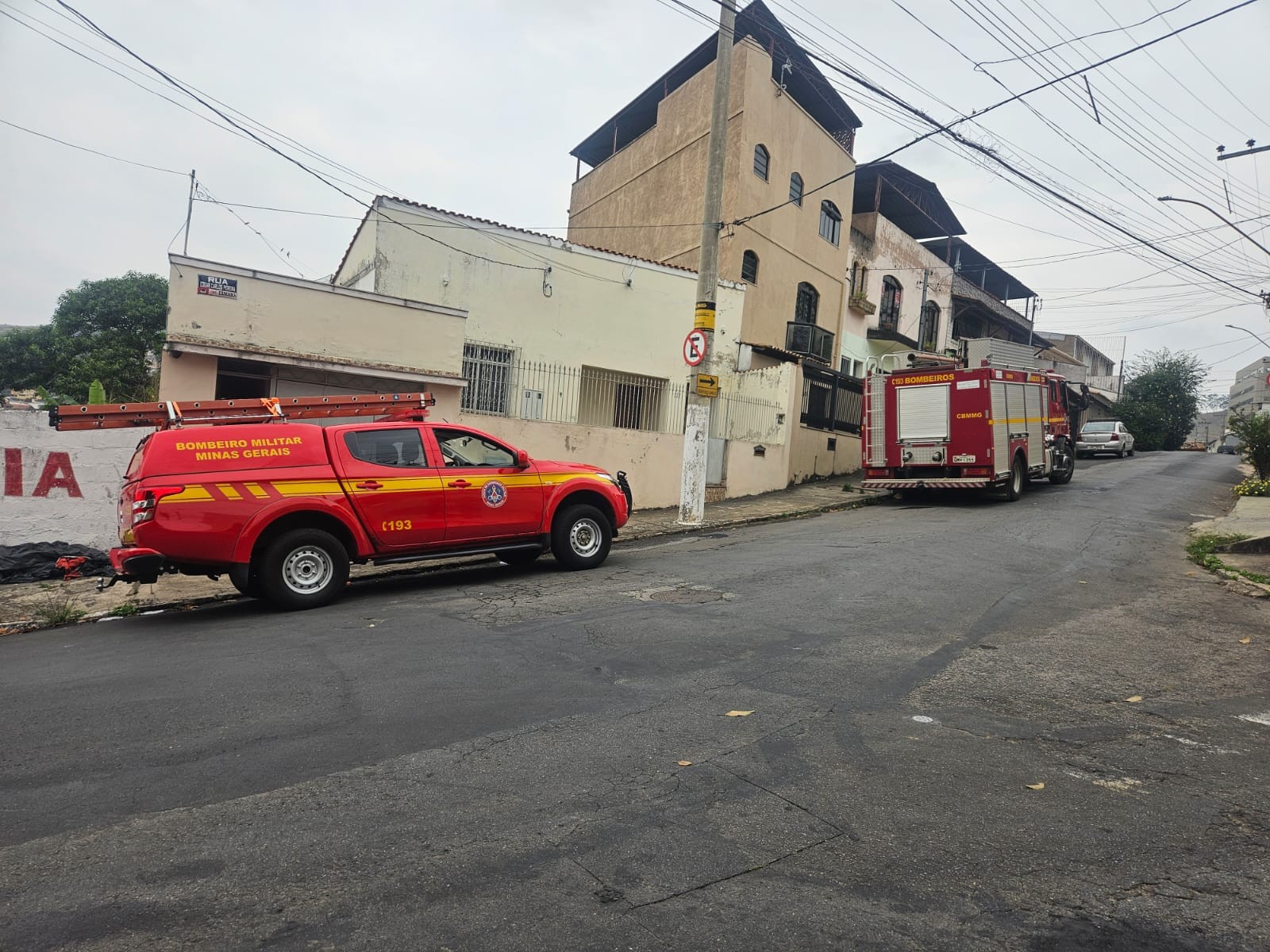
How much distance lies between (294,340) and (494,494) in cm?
617

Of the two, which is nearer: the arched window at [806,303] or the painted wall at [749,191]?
the painted wall at [749,191]

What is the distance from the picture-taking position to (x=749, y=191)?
76.5ft

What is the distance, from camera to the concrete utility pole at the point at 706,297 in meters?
13.8

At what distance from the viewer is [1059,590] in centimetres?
889

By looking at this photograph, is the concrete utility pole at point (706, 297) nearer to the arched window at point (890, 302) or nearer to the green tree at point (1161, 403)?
the arched window at point (890, 302)

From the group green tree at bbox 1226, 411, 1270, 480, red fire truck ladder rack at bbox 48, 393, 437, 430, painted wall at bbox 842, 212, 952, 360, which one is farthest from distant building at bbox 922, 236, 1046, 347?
red fire truck ladder rack at bbox 48, 393, 437, 430

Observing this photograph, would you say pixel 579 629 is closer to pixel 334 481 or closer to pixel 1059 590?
pixel 334 481

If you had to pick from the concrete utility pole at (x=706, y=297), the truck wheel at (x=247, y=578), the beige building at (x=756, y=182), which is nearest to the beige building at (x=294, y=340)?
the concrete utility pole at (x=706, y=297)

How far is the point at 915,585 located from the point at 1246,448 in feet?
48.5

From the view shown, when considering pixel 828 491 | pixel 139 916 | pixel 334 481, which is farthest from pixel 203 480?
pixel 828 491

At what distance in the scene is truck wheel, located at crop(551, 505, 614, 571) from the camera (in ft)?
32.7

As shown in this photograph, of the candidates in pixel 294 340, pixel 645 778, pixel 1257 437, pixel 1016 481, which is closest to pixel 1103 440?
pixel 1257 437

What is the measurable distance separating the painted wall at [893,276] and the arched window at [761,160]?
21.5ft

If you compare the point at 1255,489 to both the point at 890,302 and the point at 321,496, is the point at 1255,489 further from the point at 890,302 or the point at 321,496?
the point at 321,496
